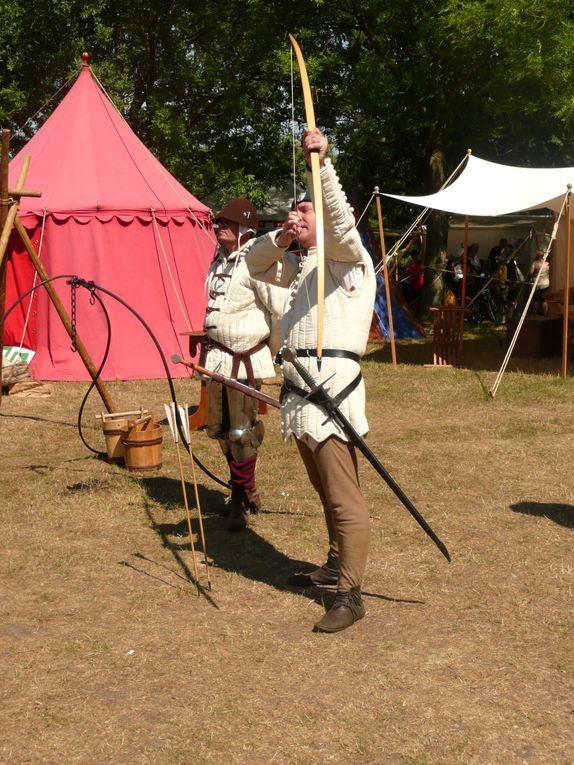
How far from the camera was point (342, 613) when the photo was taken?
3.92 m

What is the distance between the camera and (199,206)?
11.6m

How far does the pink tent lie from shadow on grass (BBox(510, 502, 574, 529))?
5889 millimetres

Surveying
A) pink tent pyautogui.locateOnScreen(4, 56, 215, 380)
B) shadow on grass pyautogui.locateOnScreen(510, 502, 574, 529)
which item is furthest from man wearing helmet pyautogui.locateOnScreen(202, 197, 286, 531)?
pink tent pyautogui.locateOnScreen(4, 56, 215, 380)

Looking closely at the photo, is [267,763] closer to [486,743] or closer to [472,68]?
[486,743]

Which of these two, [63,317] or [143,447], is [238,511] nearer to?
[143,447]

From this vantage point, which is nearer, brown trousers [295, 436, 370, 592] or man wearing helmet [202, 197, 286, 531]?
brown trousers [295, 436, 370, 592]

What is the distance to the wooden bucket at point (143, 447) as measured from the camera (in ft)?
21.9

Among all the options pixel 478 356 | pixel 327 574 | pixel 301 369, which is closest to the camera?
pixel 301 369

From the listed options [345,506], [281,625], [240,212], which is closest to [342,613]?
[281,625]

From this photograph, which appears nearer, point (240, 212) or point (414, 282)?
point (240, 212)

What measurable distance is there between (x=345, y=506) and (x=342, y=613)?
0.43 meters

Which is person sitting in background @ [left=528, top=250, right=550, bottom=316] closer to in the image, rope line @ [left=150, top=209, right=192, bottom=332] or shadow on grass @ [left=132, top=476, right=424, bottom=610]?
rope line @ [left=150, top=209, right=192, bottom=332]

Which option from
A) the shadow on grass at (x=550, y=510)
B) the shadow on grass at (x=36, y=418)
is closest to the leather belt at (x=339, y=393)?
the shadow on grass at (x=550, y=510)

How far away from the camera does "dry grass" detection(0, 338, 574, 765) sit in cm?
308
